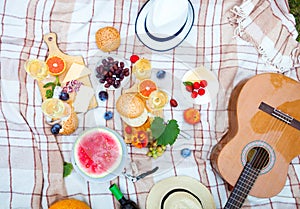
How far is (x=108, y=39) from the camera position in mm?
1974

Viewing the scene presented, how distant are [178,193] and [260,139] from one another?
0.42 metres

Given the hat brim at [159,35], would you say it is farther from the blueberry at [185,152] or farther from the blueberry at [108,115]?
the blueberry at [185,152]

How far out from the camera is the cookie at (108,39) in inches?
77.1

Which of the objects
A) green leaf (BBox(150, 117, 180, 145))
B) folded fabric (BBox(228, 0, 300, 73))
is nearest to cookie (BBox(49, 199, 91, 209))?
green leaf (BBox(150, 117, 180, 145))

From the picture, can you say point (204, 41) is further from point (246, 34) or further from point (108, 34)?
point (108, 34)

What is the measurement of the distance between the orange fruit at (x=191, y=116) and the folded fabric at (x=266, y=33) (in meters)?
0.46

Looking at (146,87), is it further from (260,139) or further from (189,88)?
Answer: (260,139)

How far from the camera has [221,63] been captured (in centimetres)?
205

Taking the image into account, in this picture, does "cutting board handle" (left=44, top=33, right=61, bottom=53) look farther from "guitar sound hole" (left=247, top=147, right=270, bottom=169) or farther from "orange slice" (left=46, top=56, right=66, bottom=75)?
"guitar sound hole" (left=247, top=147, right=270, bottom=169)

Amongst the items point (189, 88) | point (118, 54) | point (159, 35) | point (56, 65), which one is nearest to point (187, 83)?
point (189, 88)

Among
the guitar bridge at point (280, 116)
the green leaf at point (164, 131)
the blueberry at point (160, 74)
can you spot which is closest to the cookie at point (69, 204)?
the green leaf at point (164, 131)

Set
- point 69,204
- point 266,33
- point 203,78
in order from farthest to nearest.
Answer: point 266,33, point 203,78, point 69,204

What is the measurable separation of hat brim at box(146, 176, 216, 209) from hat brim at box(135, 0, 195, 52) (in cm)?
58

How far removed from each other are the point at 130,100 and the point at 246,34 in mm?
684
